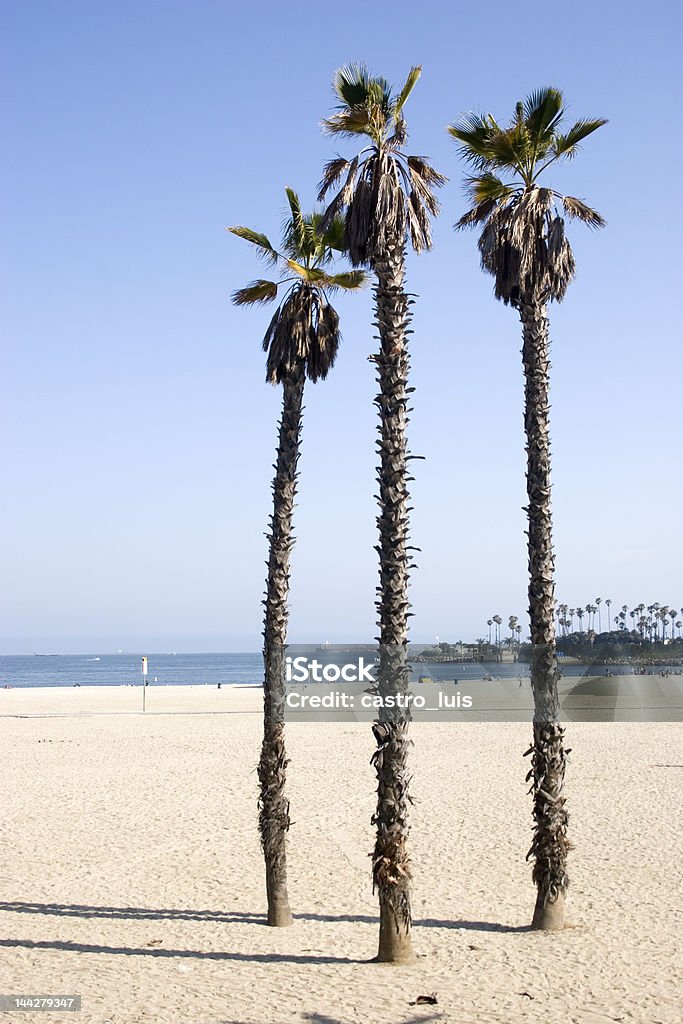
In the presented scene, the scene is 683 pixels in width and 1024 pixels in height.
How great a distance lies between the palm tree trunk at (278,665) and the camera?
11688 millimetres

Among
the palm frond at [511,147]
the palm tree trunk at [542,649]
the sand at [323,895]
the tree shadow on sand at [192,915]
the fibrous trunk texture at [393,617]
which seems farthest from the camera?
the palm frond at [511,147]

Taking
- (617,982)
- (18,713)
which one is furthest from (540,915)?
(18,713)

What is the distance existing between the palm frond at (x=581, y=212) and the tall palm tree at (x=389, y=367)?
6.90 feet

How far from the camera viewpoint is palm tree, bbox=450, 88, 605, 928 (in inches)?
450

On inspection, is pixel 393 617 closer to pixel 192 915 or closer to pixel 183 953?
pixel 183 953

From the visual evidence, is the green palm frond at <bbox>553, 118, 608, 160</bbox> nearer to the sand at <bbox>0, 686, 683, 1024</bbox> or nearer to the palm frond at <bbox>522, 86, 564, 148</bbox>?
the palm frond at <bbox>522, 86, 564, 148</bbox>

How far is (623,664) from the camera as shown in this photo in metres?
81.3

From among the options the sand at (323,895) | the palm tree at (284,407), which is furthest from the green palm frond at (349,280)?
the sand at (323,895)

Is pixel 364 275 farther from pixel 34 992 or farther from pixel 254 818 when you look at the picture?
pixel 254 818

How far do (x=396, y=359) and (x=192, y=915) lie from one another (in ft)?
24.6

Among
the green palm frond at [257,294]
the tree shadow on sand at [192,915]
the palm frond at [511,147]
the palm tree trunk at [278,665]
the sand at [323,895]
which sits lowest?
the tree shadow on sand at [192,915]

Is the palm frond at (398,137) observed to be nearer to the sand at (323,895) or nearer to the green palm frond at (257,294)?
the green palm frond at (257,294)

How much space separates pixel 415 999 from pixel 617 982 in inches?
83.0

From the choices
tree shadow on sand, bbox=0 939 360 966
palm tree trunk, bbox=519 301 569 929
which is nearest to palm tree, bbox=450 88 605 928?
palm tree trunk, bbox=519 301 569 929
